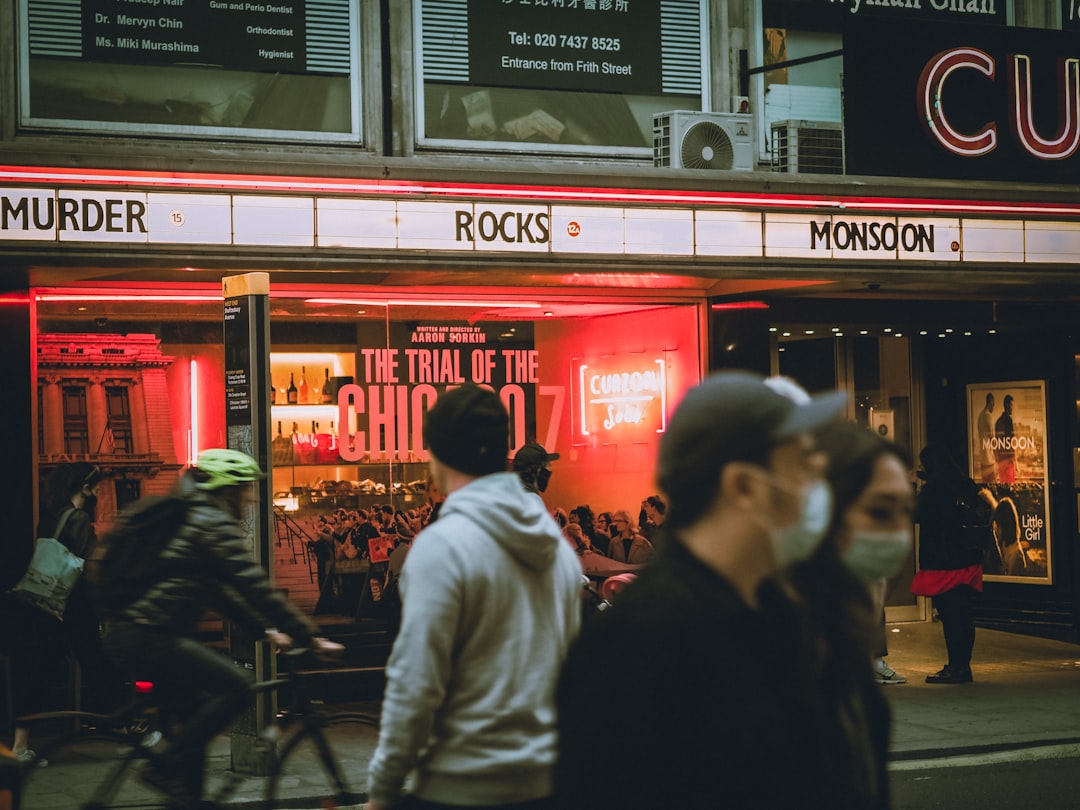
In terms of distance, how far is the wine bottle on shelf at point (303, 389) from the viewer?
37.5 feet

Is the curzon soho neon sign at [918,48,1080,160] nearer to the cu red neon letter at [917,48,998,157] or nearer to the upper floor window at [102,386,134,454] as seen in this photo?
the cu red neon letter at [917,48,998,157]

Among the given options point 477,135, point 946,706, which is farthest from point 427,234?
point 946,706

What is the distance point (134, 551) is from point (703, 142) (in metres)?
6.34

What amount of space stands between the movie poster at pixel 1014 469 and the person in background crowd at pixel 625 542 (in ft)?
15.2

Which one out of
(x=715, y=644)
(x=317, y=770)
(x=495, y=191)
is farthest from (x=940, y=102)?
(x=715, y=644)

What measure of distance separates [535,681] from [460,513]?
0.47 meters

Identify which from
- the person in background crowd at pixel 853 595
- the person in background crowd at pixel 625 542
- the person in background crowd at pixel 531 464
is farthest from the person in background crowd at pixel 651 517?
the person in background crowd at pixel 853 595

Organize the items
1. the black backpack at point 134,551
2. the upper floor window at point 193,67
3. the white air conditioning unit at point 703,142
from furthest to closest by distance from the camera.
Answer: the white air conditioning unit at point 703,142, the upper floor window at point 193,67, the black backpack at point 134,551

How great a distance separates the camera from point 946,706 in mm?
11352

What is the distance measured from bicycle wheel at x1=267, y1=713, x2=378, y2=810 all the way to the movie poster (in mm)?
8130

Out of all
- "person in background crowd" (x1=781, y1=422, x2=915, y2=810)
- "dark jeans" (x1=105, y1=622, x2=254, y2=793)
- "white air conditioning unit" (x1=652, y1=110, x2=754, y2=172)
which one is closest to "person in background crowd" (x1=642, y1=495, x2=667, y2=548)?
"white air conditioning unit" (x1=652, y1=110, x2=754, y2=172)

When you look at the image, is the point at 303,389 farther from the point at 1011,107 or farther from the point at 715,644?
the point at 715,644

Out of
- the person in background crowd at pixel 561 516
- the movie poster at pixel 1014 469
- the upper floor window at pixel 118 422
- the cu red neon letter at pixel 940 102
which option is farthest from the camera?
the movie poster at pixel 1014 469

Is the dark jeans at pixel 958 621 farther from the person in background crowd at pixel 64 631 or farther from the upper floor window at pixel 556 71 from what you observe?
the person in background crowd at pixel 64 631
